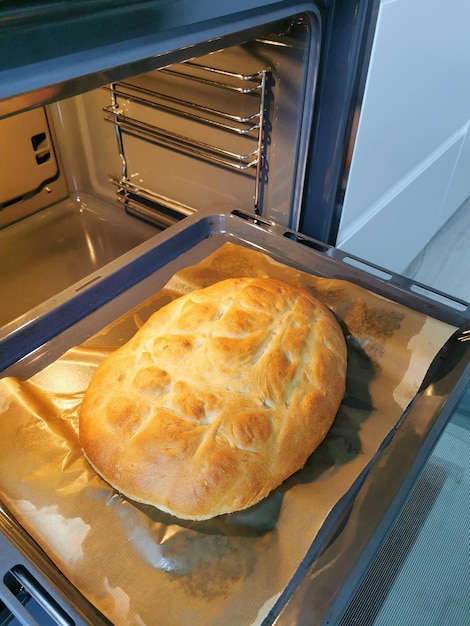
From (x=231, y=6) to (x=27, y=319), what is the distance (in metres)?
0.58

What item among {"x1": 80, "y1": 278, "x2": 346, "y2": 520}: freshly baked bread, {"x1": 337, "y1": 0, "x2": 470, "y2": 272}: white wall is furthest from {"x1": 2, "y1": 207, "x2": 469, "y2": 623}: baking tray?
{"x1": 337, "y1": 0, "x2": 470, "y2": 272}: white wall

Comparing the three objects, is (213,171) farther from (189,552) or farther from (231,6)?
(189,552)

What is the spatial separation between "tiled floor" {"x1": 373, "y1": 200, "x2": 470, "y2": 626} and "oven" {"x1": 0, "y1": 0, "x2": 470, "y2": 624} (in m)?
0.09

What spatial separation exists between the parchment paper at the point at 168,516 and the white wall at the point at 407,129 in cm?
43

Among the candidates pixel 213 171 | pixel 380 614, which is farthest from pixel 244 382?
pixel 213 171

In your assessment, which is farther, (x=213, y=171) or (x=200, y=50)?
(x=213, y=171)

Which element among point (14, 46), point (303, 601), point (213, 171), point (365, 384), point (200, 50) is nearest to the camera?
point (14, 46)

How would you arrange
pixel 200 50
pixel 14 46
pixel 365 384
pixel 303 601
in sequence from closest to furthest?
pixel 14 46 < pixel 303 601 < pixel 200 50 < pixel 365 384

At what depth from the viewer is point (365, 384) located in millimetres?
852

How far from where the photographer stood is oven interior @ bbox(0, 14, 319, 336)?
0.98 meters

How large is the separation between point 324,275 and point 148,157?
60 cm

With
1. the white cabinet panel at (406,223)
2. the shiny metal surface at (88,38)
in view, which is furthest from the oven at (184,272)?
the white cabinet panel at (406,223)

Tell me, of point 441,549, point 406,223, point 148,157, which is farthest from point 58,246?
point 441,549

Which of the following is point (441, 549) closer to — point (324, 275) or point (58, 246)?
point (324, 275)
